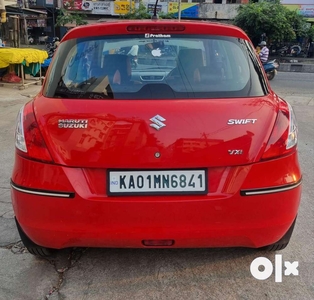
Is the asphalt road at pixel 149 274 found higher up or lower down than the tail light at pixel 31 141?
lower down

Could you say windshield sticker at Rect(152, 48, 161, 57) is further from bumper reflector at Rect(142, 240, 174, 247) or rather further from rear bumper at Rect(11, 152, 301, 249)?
bumper reflector at Rect(142, 240, 174, 247)

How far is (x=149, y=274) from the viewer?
99.3 inches

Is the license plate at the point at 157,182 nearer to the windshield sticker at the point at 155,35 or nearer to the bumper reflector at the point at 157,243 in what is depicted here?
the bumper reflector at the point at 157,243

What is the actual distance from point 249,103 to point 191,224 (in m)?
0.80

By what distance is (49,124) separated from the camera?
2178 millimetres

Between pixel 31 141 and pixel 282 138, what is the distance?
145 cm

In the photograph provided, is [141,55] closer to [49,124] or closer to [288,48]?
[49,124]

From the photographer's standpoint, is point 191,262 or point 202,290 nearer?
point 202,290

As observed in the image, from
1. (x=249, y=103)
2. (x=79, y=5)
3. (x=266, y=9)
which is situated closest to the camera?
(x=249, y=103)

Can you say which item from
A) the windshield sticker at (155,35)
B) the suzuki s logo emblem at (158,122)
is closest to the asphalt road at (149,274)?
the suzuki s logo emblem at (158,122)

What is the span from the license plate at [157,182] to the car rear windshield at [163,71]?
1.72 ft

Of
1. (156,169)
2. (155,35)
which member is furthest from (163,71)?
(156,169)

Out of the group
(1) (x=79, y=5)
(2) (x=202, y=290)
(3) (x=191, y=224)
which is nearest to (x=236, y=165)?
(3) (x=191, y=224)

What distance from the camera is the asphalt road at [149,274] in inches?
91.7
